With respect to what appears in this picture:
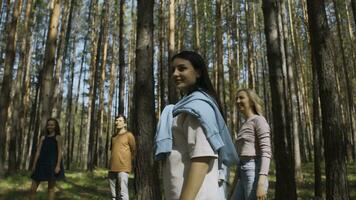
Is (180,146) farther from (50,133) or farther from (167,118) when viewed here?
(50,133)

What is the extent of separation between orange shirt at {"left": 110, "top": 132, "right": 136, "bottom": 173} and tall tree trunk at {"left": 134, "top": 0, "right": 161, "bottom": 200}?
1.27 metres

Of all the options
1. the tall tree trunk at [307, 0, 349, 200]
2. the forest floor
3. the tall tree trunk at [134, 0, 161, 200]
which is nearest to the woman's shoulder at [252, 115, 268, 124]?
the tall tree trunk at [307, 0, 349, 200]

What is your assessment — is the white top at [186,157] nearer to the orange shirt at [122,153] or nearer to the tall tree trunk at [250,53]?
the orange shirt at [122,153]

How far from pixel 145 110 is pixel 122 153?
61.9 inches

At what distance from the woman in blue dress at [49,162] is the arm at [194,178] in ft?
18.8

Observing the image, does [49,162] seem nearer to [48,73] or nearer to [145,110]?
[145,110]

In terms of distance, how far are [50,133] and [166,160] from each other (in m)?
5.91

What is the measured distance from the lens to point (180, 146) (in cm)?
176

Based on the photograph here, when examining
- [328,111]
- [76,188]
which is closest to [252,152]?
[328,111]

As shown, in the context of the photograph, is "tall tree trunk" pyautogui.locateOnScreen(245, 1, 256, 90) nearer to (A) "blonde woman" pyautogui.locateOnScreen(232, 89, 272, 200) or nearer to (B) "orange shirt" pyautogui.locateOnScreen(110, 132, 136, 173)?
(B) "orange shirt" pyautogui.locateOnScreen(110, 132, 136, 173)

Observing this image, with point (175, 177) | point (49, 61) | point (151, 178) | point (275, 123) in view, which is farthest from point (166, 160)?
point (49, 61)

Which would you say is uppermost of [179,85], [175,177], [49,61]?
[49,61]

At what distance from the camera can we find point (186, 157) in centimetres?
174

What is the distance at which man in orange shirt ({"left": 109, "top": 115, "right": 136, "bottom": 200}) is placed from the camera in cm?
644
